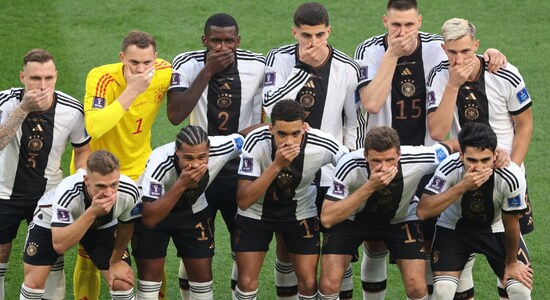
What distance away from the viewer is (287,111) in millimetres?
8047

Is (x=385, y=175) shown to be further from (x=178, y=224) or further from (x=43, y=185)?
(x=43, y=185)

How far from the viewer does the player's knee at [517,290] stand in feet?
27.0

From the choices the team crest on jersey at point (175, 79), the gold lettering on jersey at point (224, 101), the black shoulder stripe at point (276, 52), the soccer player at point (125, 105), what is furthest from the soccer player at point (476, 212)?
the soccer player at point (125, 105)

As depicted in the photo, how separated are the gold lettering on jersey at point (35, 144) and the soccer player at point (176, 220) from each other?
2.79 ft

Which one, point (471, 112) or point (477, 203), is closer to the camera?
point (477, 203)

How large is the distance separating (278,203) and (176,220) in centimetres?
75

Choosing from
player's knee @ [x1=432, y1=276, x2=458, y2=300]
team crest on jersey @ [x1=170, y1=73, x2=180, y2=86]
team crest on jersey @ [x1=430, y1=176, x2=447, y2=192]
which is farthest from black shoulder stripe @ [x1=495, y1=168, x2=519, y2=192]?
team crest on jersey @ [x1=170, y1=73, x2=180, y2=86]

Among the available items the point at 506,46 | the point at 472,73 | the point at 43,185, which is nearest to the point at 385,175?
the point at 472,73

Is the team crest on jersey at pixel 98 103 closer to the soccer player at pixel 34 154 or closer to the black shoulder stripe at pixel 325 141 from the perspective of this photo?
the soccer player at pixel 34 154

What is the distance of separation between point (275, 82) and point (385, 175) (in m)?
1.32

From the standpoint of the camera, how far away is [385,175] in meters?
7.90

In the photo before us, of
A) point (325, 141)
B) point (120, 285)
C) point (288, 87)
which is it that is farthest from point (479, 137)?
point (120, 285)

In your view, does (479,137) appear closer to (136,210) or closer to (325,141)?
(325,141)

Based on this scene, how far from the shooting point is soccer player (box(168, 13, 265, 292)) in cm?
873
